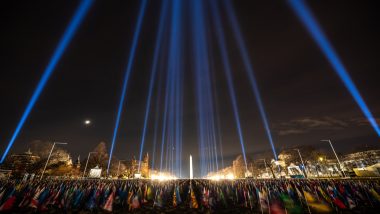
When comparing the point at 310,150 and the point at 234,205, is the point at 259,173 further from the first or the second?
the point at 234,205

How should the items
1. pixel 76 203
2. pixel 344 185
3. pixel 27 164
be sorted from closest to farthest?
pixel 76 203
pixel 344 185
pixel 27 164

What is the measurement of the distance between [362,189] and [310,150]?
9619cm

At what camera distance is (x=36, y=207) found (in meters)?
11.3

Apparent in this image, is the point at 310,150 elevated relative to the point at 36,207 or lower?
elevated

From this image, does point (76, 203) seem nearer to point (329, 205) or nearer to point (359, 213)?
point (329, 205)

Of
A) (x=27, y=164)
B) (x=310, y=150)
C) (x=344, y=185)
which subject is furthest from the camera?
(x=310, y=150)

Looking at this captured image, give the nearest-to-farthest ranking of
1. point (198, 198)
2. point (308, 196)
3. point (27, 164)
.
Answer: point (308, 196) → point (198, 198) → point (27, 164)

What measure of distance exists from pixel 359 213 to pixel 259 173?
110 m

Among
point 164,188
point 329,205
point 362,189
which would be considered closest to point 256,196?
point 329,205

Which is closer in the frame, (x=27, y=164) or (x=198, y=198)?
(x=198, y=198)

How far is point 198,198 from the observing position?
1479cm

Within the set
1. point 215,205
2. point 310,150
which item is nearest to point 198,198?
point 215,205

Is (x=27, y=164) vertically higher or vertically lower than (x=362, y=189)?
higher

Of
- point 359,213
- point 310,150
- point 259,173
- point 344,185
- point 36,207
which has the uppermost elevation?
point 310,150
